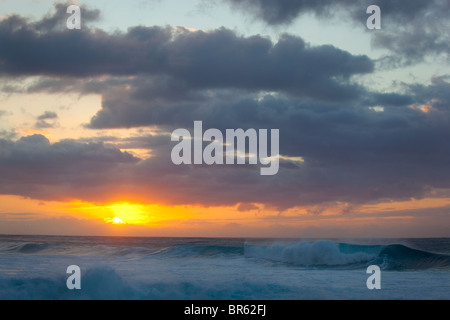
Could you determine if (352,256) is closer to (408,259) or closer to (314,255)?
(314,255)

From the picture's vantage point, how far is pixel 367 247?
96.9ft

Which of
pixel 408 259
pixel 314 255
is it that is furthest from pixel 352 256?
pixel 408 259

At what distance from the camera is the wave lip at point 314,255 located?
85.6 ft

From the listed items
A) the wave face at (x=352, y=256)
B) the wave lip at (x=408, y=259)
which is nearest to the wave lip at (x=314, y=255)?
the wave face at (x=352, y=256)

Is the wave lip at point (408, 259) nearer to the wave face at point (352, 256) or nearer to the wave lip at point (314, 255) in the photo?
the wave face at point (352, 256)

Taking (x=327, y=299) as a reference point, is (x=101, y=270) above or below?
Answer: above

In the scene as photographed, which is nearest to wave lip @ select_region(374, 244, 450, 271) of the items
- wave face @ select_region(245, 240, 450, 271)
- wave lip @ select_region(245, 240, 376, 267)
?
wave face @ select_region(245, 240, 450, 271)

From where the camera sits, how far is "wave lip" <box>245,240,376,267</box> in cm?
2609

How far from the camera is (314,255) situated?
27078 mm

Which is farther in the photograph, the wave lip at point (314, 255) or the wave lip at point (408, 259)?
the wave lip at point (314, 255)

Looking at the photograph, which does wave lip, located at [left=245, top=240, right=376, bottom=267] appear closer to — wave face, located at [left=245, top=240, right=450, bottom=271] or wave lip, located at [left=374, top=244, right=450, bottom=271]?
wave face, located at [left=245, top=240, right=450, bottom=271]
